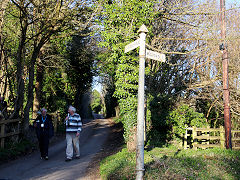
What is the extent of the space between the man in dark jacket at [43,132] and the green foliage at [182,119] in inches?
254

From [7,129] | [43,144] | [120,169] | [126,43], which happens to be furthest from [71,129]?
[126,43]

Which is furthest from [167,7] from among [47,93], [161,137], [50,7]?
[47,93]

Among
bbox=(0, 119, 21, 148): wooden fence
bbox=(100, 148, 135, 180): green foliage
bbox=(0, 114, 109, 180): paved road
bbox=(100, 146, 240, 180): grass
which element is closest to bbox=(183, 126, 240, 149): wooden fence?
bbox=(100, 146, 240, 180): grass

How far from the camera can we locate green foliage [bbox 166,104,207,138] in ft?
40.4

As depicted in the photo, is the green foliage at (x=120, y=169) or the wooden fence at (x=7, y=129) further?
the wooden fence at (x=7, y=129)

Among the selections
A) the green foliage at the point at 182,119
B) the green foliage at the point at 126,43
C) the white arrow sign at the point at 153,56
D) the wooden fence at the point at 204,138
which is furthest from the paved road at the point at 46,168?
the wooden fence at the point at 204,138

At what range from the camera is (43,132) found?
8852 mm

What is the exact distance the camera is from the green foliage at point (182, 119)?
484 inches

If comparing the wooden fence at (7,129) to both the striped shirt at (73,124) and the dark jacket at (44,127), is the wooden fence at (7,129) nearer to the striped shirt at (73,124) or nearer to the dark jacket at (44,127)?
the dark jacket at (44,127)

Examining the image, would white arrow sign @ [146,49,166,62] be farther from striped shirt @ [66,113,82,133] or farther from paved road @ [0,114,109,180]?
striped shirt @ [66,113,82,133]

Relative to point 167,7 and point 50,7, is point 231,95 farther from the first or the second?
point 50,7

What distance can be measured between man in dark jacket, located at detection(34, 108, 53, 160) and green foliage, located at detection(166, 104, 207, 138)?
6.45 m

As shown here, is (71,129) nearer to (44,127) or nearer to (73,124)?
(73,124)

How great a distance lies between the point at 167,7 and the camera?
12.4 meters
